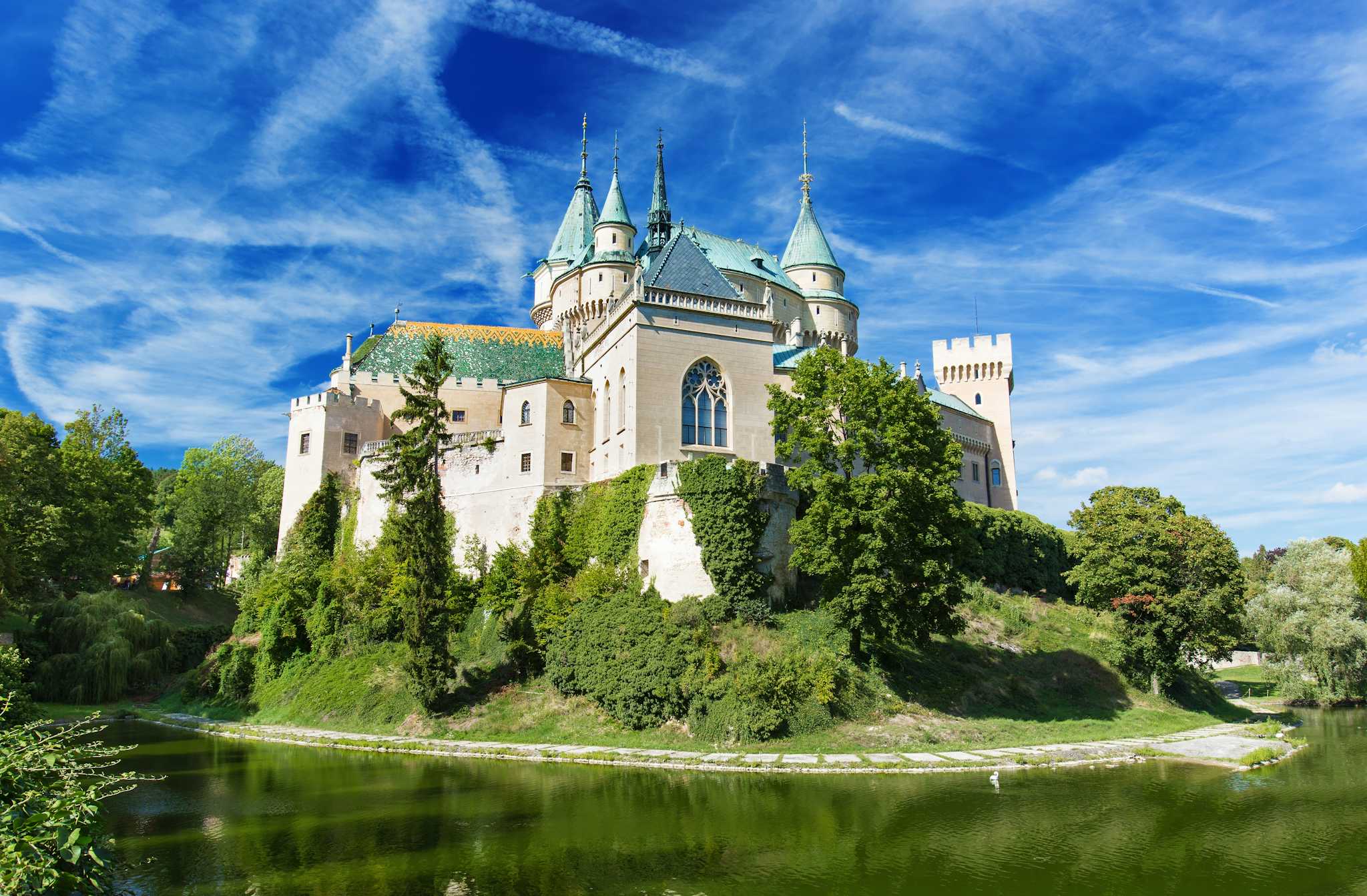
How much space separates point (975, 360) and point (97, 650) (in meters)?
58.6

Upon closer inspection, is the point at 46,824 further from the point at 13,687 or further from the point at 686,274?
the point at 686,274

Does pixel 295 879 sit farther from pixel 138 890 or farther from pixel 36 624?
pixel 36 624

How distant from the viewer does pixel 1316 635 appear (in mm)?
42625

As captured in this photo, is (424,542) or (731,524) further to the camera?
(424,542)

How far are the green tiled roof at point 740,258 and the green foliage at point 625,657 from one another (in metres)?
25.2

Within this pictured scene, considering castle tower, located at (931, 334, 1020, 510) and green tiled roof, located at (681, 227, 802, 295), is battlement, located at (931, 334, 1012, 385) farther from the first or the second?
green tiled roof, located at (681, 227, 802, 295)

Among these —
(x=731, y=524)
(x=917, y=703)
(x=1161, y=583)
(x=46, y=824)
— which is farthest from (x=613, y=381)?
(x=46, y=824)

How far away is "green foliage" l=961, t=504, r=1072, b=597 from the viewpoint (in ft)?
161

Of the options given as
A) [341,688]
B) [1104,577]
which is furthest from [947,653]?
[341,688]

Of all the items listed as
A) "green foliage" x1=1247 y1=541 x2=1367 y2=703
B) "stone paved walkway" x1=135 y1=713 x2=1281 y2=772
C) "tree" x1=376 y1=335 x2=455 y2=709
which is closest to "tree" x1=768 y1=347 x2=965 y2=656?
"stone paved walkway" x1=135 y1=713 x2=1281 y2=772

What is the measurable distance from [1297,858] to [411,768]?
69.8 ft

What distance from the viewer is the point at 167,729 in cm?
3500

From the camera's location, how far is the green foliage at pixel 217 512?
5728 centimetres

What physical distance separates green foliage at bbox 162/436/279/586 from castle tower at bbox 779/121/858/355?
36790 millimetres
